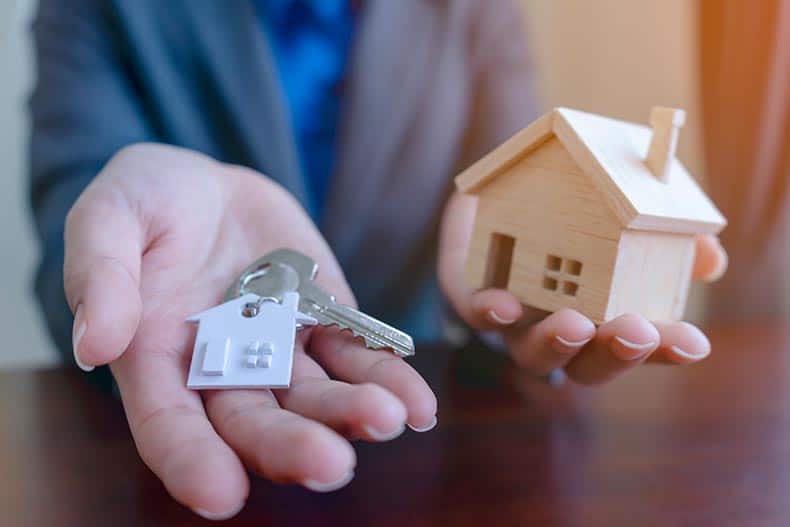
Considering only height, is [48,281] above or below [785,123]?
below

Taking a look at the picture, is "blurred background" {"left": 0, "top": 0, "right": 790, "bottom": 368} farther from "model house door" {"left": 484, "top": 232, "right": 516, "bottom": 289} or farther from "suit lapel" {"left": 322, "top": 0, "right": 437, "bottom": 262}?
"model house door" {"left": 484, "top": 232, "right": 516, "bottom": 289}

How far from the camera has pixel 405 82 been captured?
0.73 metres

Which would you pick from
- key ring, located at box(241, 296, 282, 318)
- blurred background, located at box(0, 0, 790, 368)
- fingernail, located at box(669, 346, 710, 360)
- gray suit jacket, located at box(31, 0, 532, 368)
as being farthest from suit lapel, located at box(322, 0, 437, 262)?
fingernail, located at box(669, 346, 710, 360)

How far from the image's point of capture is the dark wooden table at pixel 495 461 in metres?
0.42

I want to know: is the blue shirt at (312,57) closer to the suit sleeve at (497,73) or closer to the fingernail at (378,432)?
the suit sleeve at (497,73)

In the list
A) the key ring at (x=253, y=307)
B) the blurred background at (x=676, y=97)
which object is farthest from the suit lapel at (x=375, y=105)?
the key ring at (x=253, y=307)

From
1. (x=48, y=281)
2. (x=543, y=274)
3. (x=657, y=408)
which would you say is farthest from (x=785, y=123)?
(x=48, y=281)

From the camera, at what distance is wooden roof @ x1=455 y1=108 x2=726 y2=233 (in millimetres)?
422

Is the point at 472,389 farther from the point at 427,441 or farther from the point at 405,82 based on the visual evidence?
the point at 405,82

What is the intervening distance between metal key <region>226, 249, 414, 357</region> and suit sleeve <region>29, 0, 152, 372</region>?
21 centimetres

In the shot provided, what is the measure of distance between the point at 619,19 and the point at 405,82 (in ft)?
0.98

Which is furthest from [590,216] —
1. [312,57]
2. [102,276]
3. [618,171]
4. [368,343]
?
[312,57]

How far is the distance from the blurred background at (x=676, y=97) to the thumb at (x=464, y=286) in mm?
198

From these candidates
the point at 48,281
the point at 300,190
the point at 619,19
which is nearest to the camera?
the point at 48,281
